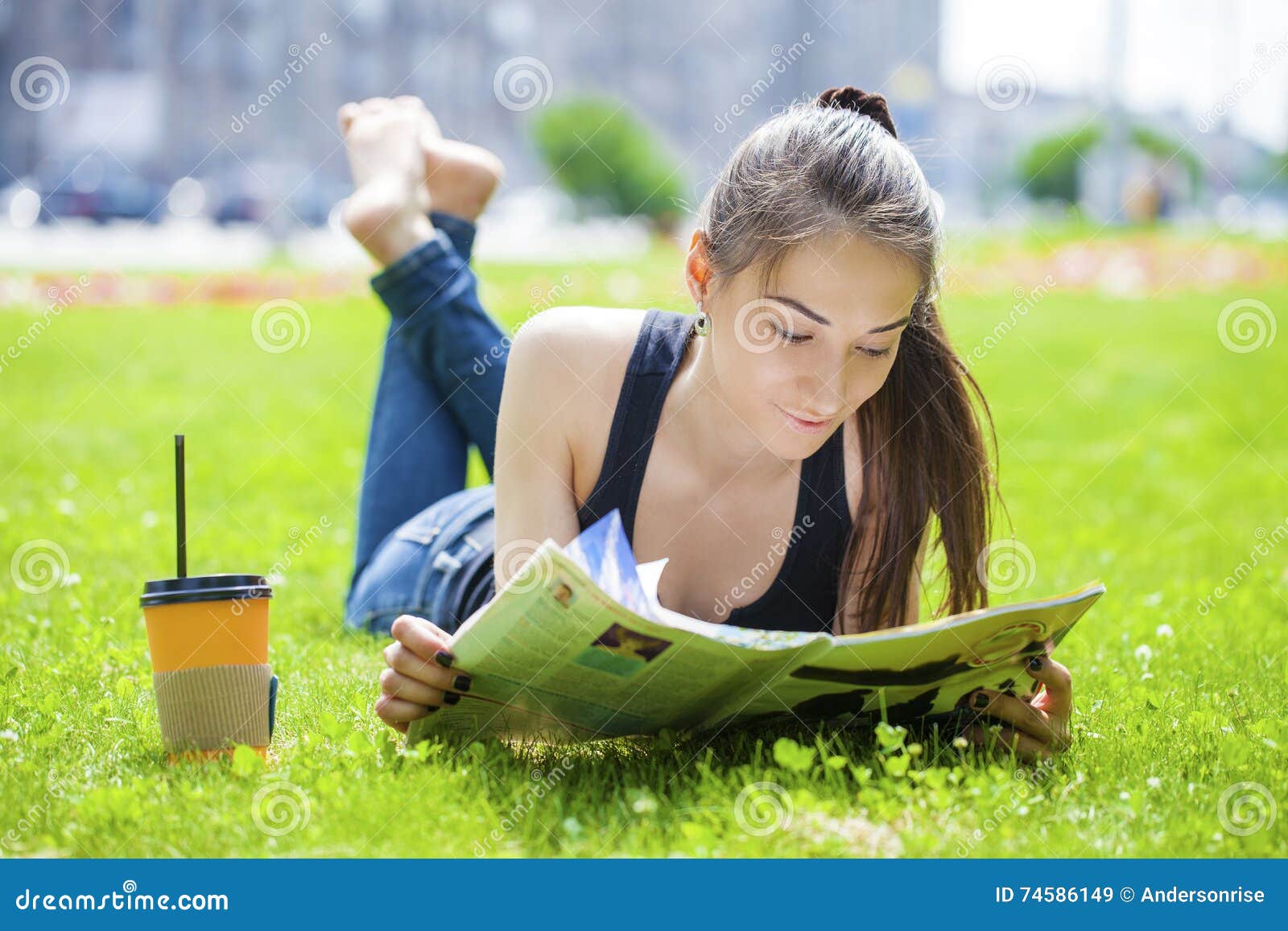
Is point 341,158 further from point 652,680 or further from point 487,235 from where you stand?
point 652,680

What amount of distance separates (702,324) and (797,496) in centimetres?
38

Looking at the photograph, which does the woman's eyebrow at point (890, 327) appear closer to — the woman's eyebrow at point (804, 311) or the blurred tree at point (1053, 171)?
the woman's eyebrow at point (804, 311)

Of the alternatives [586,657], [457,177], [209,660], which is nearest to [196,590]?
[209,660]

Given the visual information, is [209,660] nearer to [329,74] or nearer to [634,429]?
[634,429]

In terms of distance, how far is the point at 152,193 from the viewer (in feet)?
128

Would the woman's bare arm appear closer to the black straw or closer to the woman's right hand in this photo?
the woman's right hand

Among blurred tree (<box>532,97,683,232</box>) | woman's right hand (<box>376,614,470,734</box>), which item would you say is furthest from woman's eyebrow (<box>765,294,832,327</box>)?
blurred tree (<box>532,97,683,232</box>)

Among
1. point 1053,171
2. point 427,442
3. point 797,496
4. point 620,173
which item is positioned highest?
point 1053,171

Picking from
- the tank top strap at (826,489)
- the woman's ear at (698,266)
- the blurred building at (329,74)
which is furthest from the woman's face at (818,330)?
the blurred building at (329,74)

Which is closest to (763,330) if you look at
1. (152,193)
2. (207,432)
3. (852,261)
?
(852,261)

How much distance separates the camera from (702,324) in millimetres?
2580

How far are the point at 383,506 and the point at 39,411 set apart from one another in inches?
149

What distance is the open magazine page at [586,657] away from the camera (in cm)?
180

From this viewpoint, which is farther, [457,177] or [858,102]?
[457,177]
